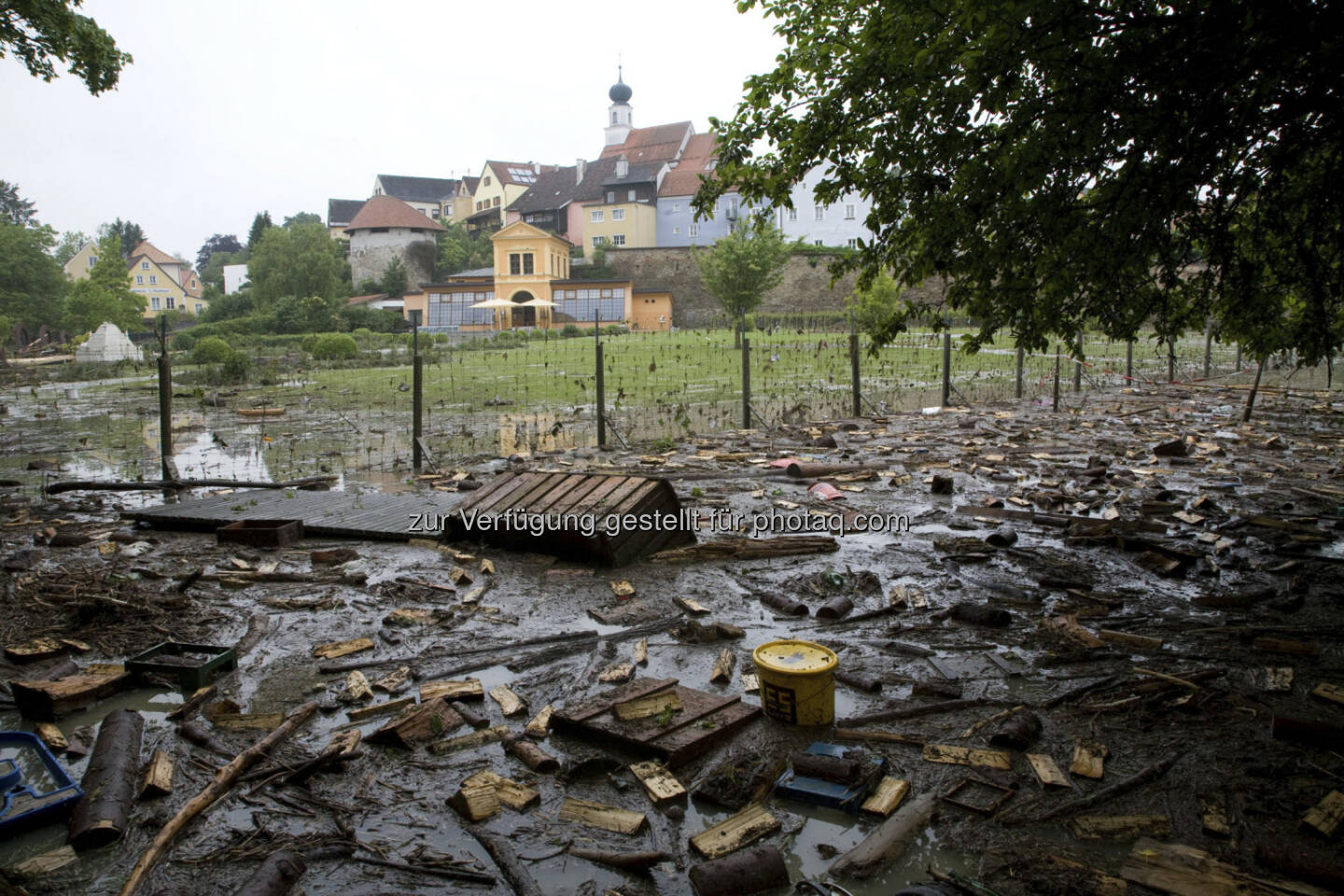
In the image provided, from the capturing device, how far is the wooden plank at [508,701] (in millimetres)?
4480

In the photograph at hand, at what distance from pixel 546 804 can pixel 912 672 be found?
2.35 m

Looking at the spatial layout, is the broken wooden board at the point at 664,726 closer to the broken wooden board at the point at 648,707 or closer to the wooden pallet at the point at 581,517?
the broken wooden board at the point at 648,707

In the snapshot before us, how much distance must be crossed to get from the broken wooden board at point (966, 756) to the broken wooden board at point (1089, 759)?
11.2 inches

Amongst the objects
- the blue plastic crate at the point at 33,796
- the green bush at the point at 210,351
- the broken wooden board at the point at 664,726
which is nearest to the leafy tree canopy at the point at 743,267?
the green bush at the point at 210,351

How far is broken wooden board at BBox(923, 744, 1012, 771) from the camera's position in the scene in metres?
3.81

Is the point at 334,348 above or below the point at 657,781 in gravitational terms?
above

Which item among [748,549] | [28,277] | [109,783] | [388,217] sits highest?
[388,217]

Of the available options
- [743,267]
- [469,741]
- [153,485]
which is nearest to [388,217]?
[743,267]

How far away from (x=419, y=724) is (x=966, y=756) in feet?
8.71

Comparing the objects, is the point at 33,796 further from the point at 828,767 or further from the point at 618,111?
the point at 618,111

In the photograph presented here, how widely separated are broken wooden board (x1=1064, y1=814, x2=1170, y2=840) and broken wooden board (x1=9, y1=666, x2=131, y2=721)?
4.91 m

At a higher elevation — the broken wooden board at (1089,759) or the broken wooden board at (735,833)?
the broken wooden board at (1089,759)

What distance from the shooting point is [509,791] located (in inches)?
144

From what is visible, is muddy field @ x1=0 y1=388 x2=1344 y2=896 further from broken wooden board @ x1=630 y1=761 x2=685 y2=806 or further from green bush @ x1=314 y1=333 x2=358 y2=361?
green bush @ x1=314 y1=333 x2=358 y2=361
